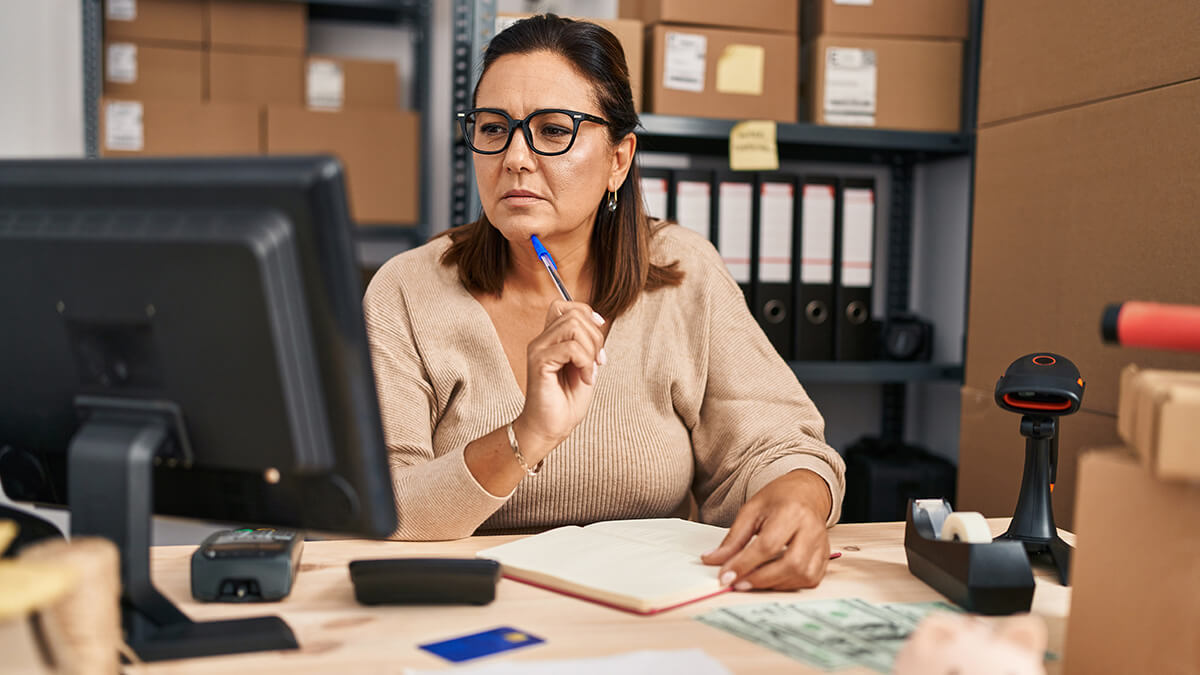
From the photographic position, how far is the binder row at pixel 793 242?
199 centimetres

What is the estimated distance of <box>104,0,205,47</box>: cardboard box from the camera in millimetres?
2268

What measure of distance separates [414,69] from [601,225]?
1441mm

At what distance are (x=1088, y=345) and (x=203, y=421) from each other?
127 centimetres

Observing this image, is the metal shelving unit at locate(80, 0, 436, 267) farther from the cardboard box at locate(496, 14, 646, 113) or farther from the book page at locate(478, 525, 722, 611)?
the book page at locate(478, 525, 722, 611)

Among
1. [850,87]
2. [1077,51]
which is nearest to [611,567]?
[1077,51]

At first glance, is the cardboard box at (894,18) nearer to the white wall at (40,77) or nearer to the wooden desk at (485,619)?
the wooden desk at (485,619)

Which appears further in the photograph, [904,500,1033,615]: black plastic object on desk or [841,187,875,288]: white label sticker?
[841,187,875,288]: white label sticker

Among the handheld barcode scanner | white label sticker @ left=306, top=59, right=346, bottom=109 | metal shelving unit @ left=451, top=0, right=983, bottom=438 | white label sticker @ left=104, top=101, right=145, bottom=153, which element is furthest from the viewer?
white label sticker @ left=306, top=59, right=346, bottom=109

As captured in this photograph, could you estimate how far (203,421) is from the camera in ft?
2.09

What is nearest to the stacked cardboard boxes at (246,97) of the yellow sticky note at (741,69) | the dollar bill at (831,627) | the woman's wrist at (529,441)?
the yellow sticky note at (741,69)

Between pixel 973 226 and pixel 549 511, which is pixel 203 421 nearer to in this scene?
pixel 549 511

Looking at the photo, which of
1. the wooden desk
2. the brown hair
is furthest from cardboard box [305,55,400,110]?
the wooden desk

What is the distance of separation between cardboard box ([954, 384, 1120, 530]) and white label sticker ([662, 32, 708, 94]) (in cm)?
82

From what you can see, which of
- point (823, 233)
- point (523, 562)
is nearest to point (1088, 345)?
point (823, 233)
